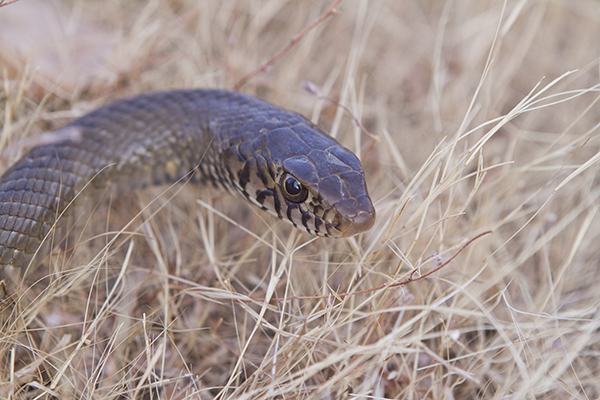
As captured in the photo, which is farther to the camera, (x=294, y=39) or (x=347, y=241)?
(x=294, y=39)

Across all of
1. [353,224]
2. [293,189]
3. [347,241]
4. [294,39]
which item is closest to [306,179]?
[293,189]

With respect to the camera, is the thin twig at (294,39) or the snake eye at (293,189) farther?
the thin twig at (294,39)

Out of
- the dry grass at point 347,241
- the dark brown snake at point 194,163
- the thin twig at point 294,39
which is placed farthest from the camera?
the thin twig at point 294,39

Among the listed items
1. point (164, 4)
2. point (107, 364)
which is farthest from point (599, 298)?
point (164, 4)

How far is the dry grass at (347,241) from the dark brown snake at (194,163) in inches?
8.0

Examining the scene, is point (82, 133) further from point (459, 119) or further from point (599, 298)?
point (599, 298)

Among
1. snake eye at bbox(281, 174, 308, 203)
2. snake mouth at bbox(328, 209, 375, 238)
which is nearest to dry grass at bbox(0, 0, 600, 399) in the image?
snake mouth at bbox(328, 209, 375, 238)

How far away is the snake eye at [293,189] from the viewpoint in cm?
250

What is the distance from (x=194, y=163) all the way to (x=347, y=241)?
118 cm

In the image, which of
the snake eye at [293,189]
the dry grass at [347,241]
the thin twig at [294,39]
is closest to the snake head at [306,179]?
the snake eye at [293,189]

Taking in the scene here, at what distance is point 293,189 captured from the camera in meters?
2.52

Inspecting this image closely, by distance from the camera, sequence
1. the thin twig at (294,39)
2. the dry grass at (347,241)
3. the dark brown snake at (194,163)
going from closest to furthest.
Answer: the dry grass at (347,241)
the dark brown snake at (194,163)
the thin twig at (294,39)

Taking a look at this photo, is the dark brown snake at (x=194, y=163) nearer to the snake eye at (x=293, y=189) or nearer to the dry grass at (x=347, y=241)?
the snake eye at (x=293, y=189)

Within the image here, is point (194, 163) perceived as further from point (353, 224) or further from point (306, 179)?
point (353, 224)
